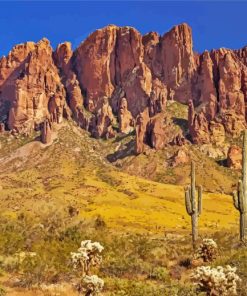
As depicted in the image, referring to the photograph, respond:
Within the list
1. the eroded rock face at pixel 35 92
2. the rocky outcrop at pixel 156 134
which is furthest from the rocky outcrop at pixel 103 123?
the rocky outcrop at pixel 156 134

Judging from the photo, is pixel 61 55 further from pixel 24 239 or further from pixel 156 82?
pixel 24 239

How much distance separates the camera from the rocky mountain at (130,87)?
151250mm

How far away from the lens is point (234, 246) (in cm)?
2917

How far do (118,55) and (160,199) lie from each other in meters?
104

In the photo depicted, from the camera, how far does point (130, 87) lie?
180 metres

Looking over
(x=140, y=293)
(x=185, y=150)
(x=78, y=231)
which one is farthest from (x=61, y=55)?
(x=140, y=293)

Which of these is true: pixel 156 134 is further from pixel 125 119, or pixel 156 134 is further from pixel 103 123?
pixel 103 123

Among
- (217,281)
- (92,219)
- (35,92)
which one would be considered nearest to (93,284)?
(217,281)

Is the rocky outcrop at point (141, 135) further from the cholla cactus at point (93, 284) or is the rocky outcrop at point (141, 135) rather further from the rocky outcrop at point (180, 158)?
the cholla cactus at point (93, 284)

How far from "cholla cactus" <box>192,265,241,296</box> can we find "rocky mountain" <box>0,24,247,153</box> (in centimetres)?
12704

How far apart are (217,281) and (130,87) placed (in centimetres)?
16819

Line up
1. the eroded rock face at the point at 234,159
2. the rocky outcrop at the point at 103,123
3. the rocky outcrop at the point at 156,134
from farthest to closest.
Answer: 1. the rocky outcrop at the point at 103,123
2. the rocky outcrop at the point at 156,134
3. the eroded rock face at the point at 234,159

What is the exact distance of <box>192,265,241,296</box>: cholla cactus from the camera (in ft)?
45.7

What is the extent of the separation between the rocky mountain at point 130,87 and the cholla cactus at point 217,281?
127039mm
